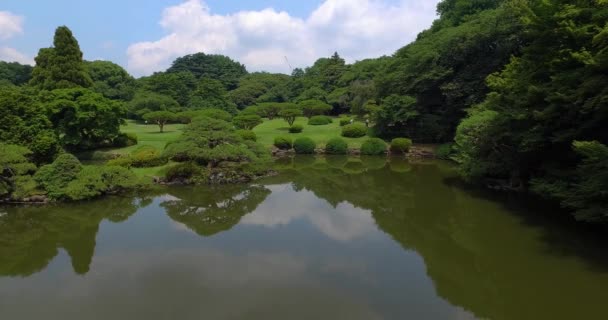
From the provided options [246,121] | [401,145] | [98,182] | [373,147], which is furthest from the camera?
[246,121]

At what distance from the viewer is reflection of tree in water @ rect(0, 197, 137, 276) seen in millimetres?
9453

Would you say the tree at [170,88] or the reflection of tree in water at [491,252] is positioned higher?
the tree at [170,88]

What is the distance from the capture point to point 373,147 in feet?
91.7

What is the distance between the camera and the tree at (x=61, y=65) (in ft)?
93.6

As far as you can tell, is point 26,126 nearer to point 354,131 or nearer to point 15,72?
point 354,131

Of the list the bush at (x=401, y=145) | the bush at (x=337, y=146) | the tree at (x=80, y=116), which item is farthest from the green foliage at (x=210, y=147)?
the bush at (x=401, y=145)

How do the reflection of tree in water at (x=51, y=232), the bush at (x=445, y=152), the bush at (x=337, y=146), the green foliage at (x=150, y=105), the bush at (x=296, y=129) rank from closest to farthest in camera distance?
the reflection of tree in water at (x=51, y=232) < the bush at (x=445, y=152) < the bush at (x=337, y=146) < the bush at (x=296, y=129) < the green foliage at (x=150, y=105)

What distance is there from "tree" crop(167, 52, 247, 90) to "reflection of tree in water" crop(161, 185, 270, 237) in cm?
6026

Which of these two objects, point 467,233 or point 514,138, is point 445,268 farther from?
point 514,138

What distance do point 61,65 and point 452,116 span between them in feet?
90.9

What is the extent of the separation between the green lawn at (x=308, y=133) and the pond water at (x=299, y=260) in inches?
581

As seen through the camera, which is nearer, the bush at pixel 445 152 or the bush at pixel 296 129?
the bush at pixel 445 152

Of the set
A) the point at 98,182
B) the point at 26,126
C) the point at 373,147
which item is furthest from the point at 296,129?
the point at 98,182

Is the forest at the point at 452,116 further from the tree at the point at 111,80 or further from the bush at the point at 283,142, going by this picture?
the tree at the point at 111,80
